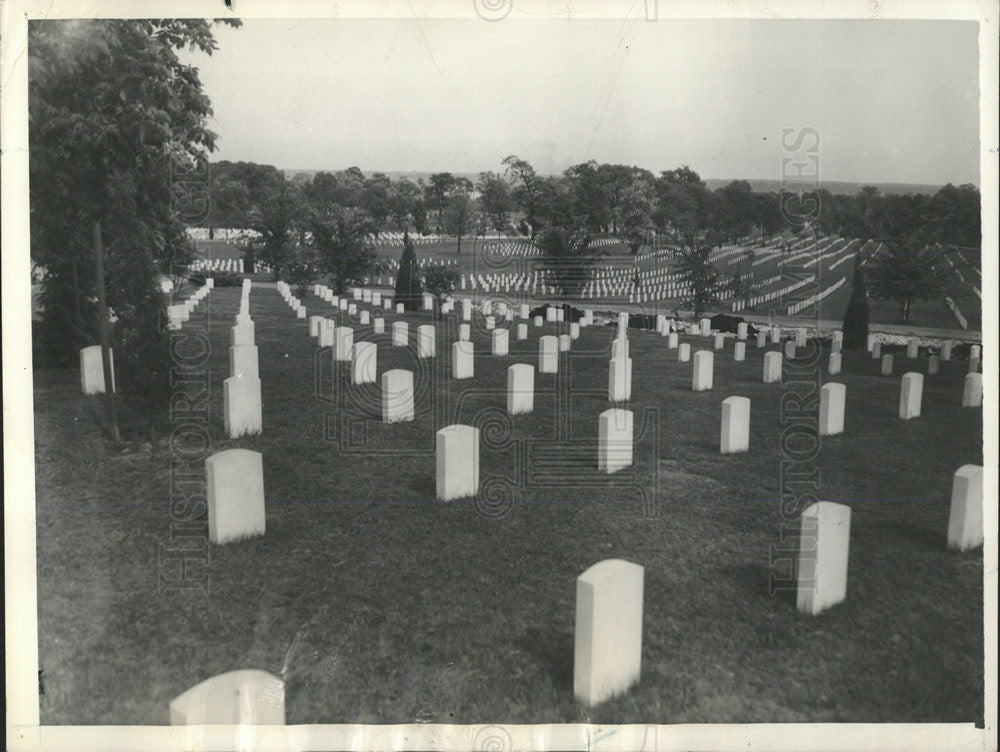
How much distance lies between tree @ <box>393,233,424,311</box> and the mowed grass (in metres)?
3.96

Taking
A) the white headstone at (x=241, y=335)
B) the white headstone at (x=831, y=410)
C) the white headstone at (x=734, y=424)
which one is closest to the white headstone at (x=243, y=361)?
the white headstone at (x=241, y=335)

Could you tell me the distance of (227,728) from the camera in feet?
11.0

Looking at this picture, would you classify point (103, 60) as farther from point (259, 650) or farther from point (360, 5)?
point (259, 650)

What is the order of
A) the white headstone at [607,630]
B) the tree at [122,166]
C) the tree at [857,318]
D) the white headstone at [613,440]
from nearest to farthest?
the white headstone at [607,630] < the tree at [122,166] < the white headstone at [613,440] < the tree at [857,318]

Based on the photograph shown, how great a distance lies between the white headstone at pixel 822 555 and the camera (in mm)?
4098

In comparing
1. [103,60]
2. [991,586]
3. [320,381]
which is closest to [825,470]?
[991,586]

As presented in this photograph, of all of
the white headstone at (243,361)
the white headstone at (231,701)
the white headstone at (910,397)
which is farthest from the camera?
the white headstone at (910,397)

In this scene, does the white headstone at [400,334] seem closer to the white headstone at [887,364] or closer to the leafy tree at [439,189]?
the leafy tree at [439,189]

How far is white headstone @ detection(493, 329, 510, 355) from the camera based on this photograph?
10539 millimetres

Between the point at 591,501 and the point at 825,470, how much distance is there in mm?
2331

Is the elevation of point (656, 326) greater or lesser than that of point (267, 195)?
lesser

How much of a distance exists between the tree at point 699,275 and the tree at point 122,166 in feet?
20.4

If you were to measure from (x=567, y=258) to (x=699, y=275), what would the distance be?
3.22 m

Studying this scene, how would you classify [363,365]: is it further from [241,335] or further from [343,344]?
[241,335]
